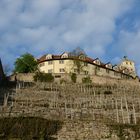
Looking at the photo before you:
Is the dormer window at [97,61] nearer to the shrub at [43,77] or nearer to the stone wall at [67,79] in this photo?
the stone wall at [67,79]

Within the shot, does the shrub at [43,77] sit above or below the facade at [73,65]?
below

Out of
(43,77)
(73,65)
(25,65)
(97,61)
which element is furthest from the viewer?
A: (97,61)

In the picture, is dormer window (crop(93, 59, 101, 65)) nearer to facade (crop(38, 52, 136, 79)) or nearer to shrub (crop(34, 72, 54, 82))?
facade (crop(38, 52, 136, 79))

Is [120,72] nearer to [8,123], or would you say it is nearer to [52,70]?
[52,70]

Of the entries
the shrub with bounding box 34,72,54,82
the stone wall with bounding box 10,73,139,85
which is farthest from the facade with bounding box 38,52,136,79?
the shrub with bounding box 34,72,54,82

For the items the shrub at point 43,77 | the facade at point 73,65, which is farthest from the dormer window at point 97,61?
the shrub at point 43,77

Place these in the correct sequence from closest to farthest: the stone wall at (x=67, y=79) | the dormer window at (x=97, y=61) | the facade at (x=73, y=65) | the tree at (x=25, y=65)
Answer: the stone wall at (x=67, y=79), the tree at (x=25, y=65), the facade at (x=73, y=65), the dormer window at (x=97, y=61)

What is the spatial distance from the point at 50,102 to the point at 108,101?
663 cm

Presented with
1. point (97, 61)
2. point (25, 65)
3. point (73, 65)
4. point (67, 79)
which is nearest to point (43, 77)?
point (67, 79)

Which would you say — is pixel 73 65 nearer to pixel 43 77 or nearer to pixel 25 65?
pixel 25 65

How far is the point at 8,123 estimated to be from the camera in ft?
72.8

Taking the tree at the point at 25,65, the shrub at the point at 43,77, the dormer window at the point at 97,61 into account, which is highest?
the dormer window at the point at 97,61

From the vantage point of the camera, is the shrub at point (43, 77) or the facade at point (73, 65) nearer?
the shrub at point (43, 77)

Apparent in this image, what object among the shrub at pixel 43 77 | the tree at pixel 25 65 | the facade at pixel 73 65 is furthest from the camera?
the facade at pixel 73 65
